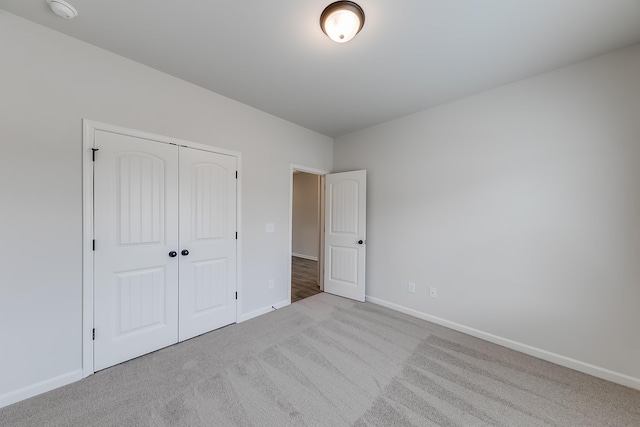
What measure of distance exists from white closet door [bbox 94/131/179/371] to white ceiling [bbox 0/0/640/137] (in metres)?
0.82

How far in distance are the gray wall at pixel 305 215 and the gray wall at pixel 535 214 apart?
11.9 ft

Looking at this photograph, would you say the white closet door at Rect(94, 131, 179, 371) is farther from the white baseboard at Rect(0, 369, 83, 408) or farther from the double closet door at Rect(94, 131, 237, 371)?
the white baseboard at Rect(0, 369, 83, 408)

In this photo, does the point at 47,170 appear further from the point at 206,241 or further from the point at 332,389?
the point at 332,389

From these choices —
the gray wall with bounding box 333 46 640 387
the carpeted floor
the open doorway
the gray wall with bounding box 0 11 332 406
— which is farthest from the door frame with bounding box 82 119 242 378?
the open doorway

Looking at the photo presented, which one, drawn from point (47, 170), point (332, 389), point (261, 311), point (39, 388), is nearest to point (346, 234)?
point (261, 311)

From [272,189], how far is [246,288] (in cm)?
134

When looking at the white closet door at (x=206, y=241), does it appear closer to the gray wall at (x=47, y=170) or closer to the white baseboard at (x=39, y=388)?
the gray wall at (x=47, y=170)

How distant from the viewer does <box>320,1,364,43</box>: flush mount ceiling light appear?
1.47m

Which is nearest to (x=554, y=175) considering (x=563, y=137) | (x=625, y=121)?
(x=563, y=137)

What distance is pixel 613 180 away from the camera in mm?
1920

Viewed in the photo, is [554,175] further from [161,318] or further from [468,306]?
[161,318]

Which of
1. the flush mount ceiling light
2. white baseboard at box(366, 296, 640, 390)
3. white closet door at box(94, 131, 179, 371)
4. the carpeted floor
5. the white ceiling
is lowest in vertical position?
the carpeted floor

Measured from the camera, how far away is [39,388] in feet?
5.58

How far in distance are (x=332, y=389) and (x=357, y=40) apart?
2.70 m
